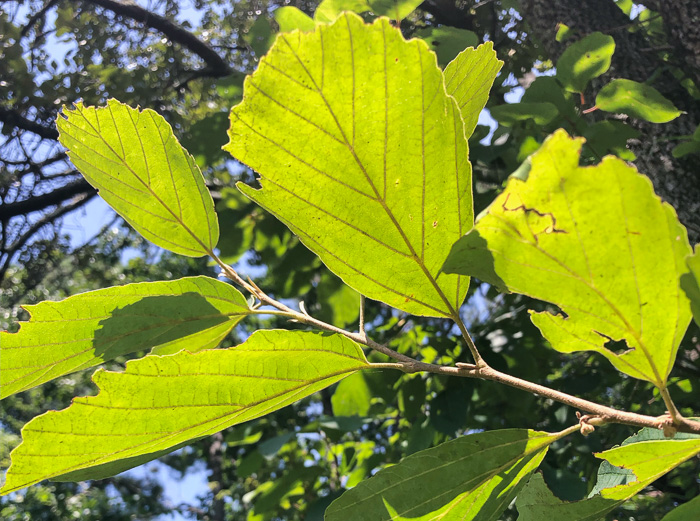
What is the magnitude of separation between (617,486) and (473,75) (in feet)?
1.64

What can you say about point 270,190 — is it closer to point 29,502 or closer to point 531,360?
point 531,360

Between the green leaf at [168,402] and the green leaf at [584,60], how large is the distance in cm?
121

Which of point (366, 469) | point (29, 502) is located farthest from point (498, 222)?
point (29, 502)

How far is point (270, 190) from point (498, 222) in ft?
0.80

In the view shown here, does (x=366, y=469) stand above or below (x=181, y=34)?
below

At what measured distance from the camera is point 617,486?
1.97 feet

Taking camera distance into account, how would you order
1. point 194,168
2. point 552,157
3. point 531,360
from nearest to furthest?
point 552,157 → point 194,168 → point 531,360

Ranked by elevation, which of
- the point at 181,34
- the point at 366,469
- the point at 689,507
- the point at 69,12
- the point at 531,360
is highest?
the point at 69,12

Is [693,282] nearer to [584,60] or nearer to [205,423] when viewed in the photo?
[205,423]

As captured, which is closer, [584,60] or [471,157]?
[584,60]

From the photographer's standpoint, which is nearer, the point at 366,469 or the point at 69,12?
the point at 366,469

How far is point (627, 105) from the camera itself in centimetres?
143

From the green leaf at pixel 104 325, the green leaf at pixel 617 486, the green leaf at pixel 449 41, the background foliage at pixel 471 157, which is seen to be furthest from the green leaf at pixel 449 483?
the green leaf at pixel 449 41

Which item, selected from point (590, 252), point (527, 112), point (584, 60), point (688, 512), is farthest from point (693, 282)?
point (584, 60)
